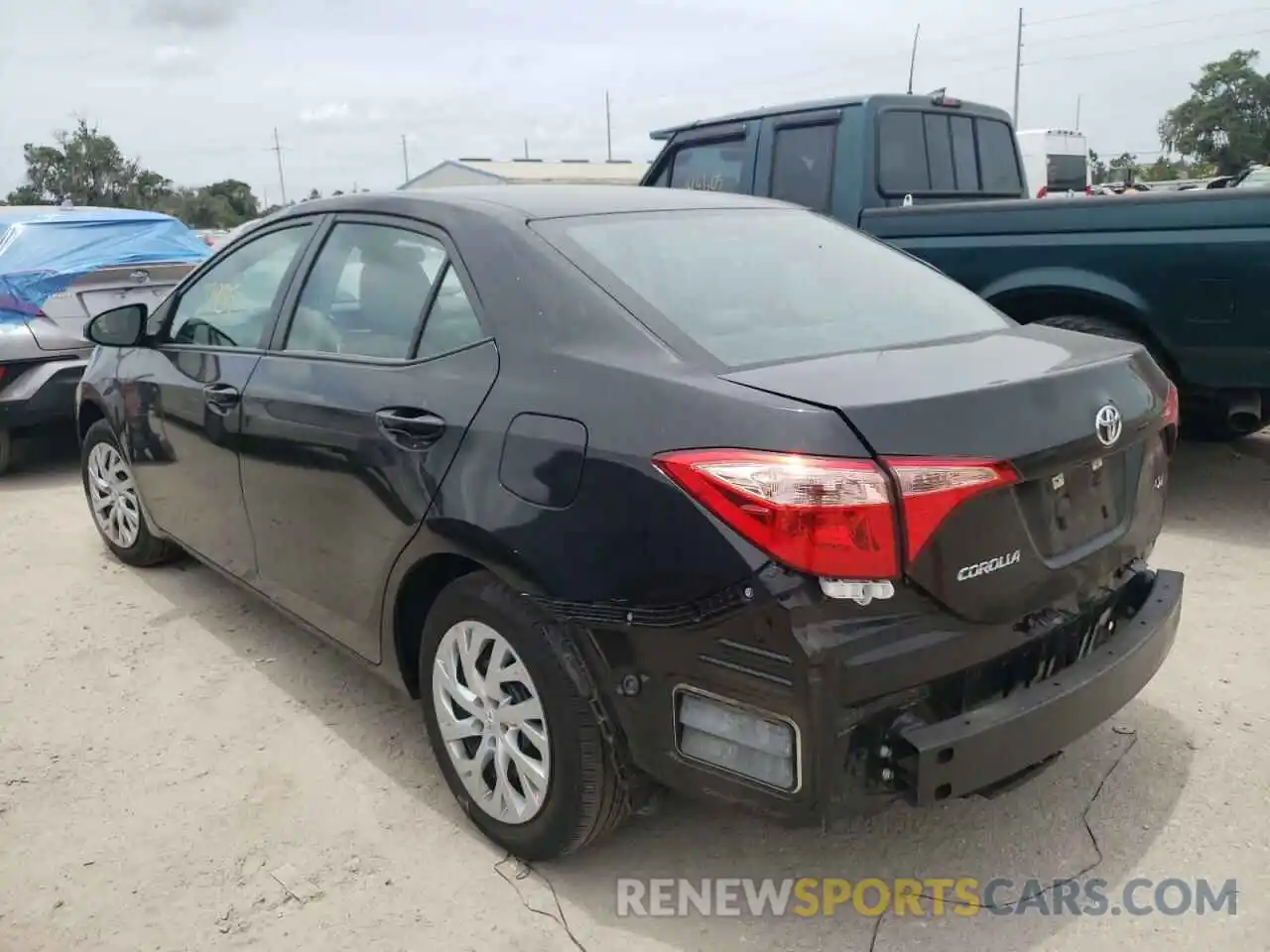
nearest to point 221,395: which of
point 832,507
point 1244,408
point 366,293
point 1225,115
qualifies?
point 366,293

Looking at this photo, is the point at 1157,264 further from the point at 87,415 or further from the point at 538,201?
the point at 87,415

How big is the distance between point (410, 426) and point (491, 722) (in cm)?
77

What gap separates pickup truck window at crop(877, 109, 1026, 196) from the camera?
20.5ft

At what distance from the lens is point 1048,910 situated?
8.18 ft

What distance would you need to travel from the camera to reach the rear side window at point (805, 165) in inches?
246

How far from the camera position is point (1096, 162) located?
2037 inches

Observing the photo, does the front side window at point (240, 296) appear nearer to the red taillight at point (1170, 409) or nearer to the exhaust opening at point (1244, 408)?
the red taillight at point (1170, 409)

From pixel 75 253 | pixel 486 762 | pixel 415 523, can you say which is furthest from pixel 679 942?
pixel 75 253

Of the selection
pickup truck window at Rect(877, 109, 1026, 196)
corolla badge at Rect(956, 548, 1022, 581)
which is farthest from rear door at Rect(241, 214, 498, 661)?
pickup truck window at Rect(877, 109, 1026, 196)

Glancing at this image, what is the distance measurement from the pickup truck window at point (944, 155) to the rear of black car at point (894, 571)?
152 inches

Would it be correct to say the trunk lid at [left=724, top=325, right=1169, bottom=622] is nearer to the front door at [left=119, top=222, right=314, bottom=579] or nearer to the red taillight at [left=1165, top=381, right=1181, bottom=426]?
the red taillight at [left=1165, top=381, right=1181, bottom=426]

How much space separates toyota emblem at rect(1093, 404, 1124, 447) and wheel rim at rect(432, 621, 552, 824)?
1393mm

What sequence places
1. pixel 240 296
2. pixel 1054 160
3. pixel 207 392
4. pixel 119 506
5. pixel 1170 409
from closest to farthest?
pixel 1170 409, pixel 207 392, pixel 240 296, pixel 119 506, pixel 1054 160

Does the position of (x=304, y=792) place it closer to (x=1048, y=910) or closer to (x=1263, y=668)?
(x=1048, y=910)
